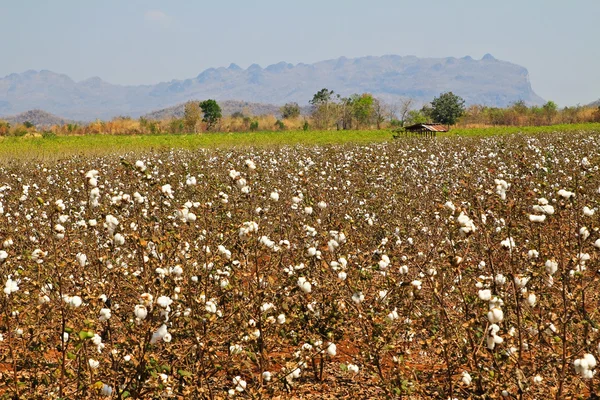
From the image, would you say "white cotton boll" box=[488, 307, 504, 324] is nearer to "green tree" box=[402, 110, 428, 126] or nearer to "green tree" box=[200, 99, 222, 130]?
"green tree" box=[200, 99, 222, 130]

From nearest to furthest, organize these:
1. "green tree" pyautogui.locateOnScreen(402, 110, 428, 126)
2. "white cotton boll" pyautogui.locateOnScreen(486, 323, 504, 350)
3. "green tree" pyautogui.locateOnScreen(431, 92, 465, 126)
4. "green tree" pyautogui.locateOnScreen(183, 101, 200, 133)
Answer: "white cotton boll" pyautogui.locateOnScreen(486, 323, 504, 350)
"green tree" pyautogui.locateOnScreen(183, 101, 200, 133)
"green tree" pyautogui.locateOnScreen(431, 92, 465, 126)
"green tree" pyautogui.locateOnScreen(402, 110, 428, 126)

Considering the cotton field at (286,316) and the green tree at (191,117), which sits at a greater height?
the green tree at (191,117)

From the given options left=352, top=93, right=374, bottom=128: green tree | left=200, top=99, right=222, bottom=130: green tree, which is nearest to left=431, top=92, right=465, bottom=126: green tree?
left=352, top=93, right=374, bottom=128: green tree

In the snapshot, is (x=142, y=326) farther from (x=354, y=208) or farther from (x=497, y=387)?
(x=354, y=208)

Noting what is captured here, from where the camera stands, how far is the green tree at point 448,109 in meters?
78.4

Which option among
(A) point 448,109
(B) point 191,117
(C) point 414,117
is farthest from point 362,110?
(B) point 191,117

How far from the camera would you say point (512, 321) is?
4168 millimetres

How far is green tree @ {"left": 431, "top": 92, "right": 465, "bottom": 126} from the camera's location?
257 ft

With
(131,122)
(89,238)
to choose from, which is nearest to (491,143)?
(89,238)

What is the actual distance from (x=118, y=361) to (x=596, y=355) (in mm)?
2692

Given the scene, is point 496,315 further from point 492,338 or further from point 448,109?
point 448,109

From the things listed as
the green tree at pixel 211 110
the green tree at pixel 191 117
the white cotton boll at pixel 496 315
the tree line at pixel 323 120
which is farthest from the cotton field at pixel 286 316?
the green tree at pixel 211 110

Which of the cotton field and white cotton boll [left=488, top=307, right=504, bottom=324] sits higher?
white cotton boll [left=488, top=307, right=504, bottom=324]

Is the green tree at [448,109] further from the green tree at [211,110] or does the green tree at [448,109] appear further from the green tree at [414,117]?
the green tree at [211,110]
